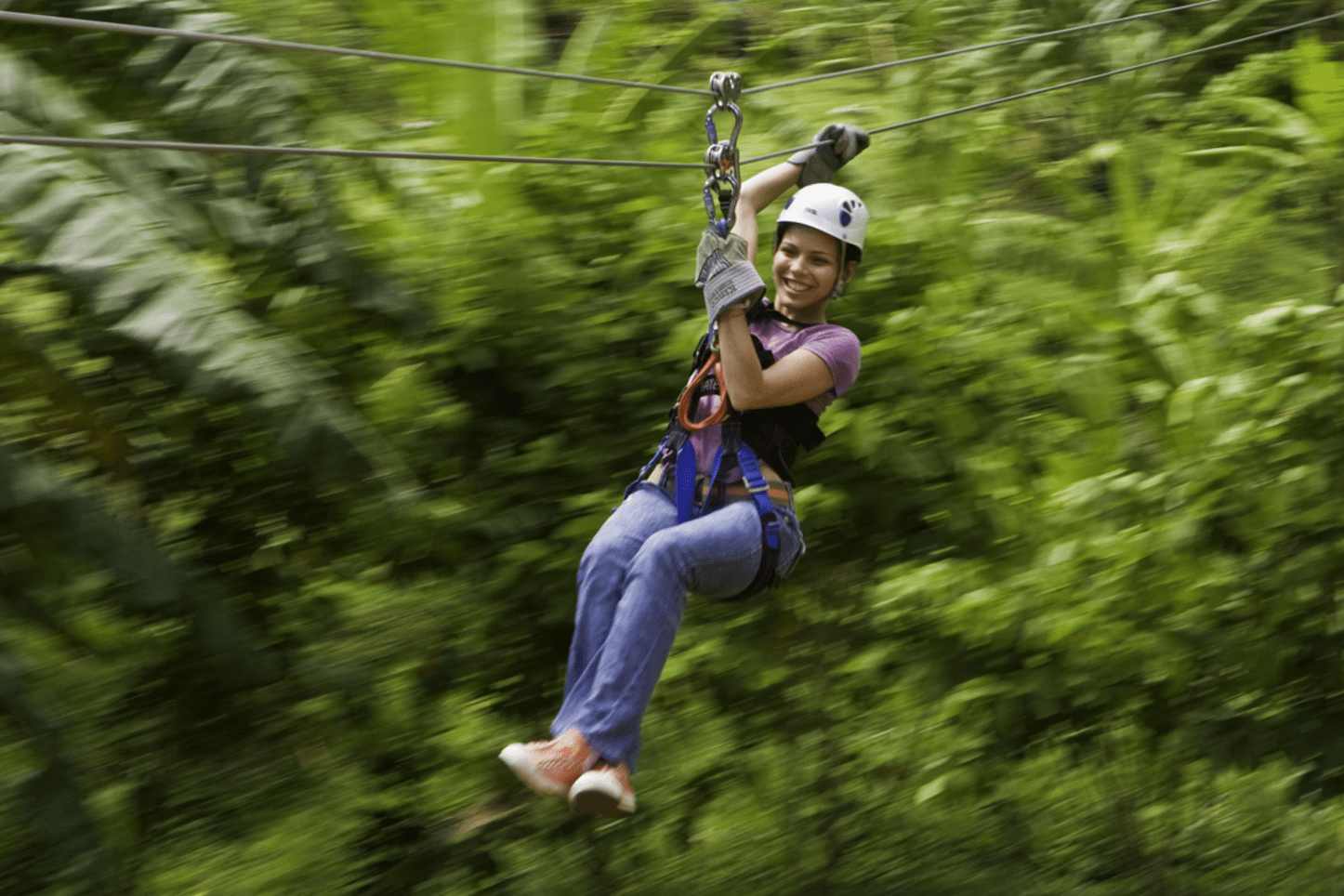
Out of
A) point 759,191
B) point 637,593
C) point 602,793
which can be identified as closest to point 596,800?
point 602,793

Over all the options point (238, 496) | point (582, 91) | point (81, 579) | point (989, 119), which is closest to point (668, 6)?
point (989, 119)

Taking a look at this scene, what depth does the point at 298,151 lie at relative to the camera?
105 inches

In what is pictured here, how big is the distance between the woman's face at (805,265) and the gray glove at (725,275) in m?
0.27

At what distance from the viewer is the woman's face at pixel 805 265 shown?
2.92 meters

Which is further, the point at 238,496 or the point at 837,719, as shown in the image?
the point at 837,719

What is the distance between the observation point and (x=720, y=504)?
290 cm

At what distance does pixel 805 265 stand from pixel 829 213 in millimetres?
129

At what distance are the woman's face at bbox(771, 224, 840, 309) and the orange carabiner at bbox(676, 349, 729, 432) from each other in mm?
234

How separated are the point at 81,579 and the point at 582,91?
2244 millimetres

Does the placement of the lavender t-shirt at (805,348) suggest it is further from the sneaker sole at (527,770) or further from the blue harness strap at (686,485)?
the sneaker sole at (527,770)

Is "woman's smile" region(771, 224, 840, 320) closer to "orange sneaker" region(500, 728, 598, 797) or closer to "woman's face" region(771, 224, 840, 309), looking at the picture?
"woman's face" region(771, 224, 840, 309)

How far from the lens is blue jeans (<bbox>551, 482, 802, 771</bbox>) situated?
266 centimetres

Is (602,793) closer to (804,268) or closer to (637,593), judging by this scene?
(637,593)

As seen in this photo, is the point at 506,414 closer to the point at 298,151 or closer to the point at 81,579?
the point at 81,579
